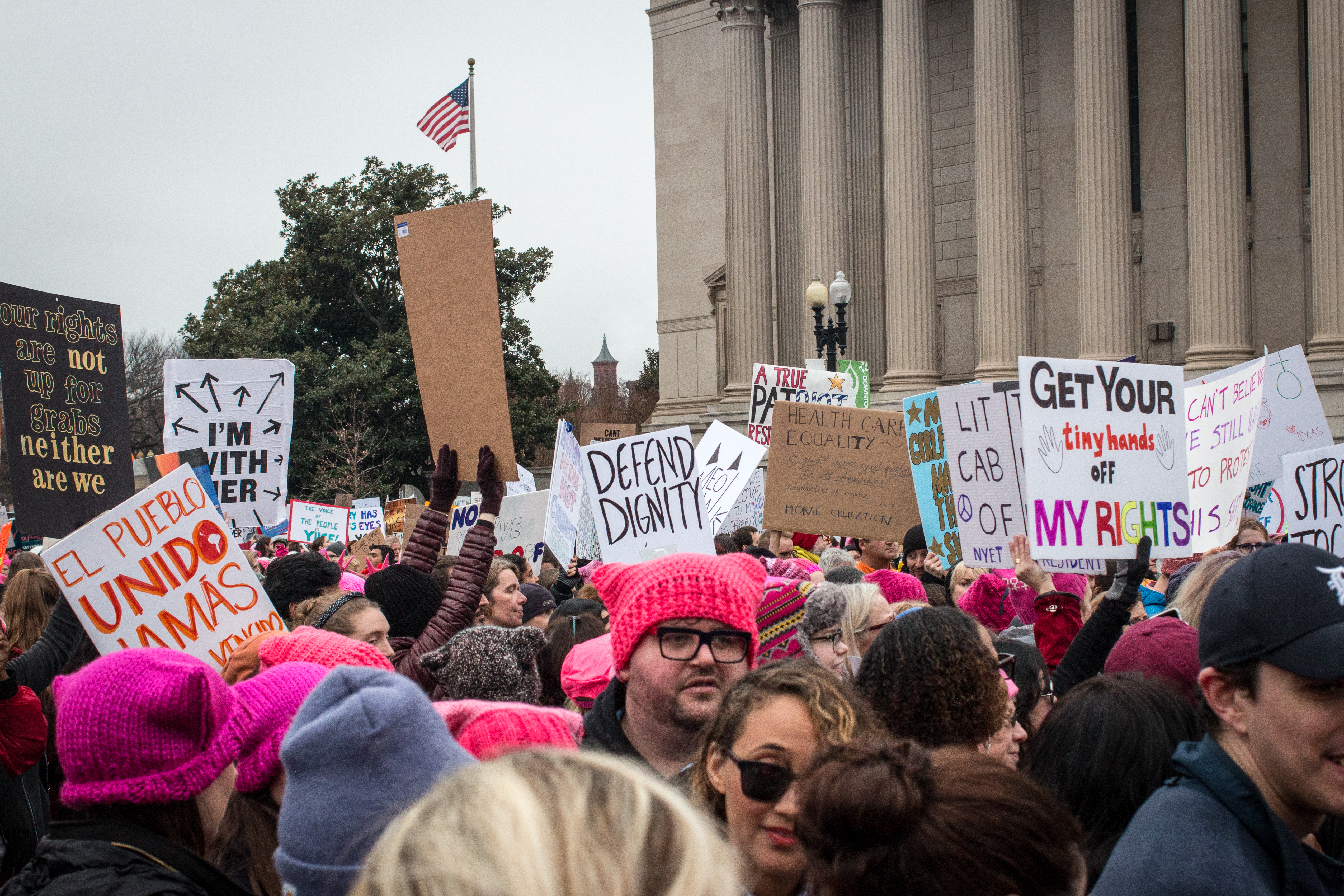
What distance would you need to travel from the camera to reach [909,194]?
26688 mm

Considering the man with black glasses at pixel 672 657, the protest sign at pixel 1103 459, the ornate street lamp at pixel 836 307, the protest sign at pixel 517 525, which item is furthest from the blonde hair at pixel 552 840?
the ornate street lamp at pixel 836 307

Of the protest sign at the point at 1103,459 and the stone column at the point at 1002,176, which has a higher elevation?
the stone column at the point at 1002,176

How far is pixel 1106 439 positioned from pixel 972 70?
23226 mm

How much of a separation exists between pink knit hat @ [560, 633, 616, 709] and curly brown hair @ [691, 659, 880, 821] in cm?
162

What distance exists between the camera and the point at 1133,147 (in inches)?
1030

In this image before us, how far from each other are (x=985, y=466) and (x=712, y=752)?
5129mm

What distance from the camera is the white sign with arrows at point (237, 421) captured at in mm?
10656

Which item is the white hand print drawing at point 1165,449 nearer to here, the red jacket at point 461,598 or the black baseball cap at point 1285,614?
the red jacket at point 461,598

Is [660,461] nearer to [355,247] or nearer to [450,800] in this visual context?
[450,800]

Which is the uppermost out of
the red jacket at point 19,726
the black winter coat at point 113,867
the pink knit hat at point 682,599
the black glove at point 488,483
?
the black glove at point 488,483

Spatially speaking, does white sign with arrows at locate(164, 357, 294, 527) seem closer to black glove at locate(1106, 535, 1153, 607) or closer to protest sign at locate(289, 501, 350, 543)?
protest sign at locate(289, 501, 350, 543)

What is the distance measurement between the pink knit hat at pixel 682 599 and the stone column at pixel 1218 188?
21.3 metres

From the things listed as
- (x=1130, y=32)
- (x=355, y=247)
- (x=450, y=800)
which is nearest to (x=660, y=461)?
(x=450, y=800)

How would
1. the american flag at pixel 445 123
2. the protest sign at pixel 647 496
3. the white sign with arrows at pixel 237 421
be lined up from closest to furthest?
the protest sign at pixel 647 496, the white sign with arrows at pixel 237 421, the american flag at pixel 445 123
